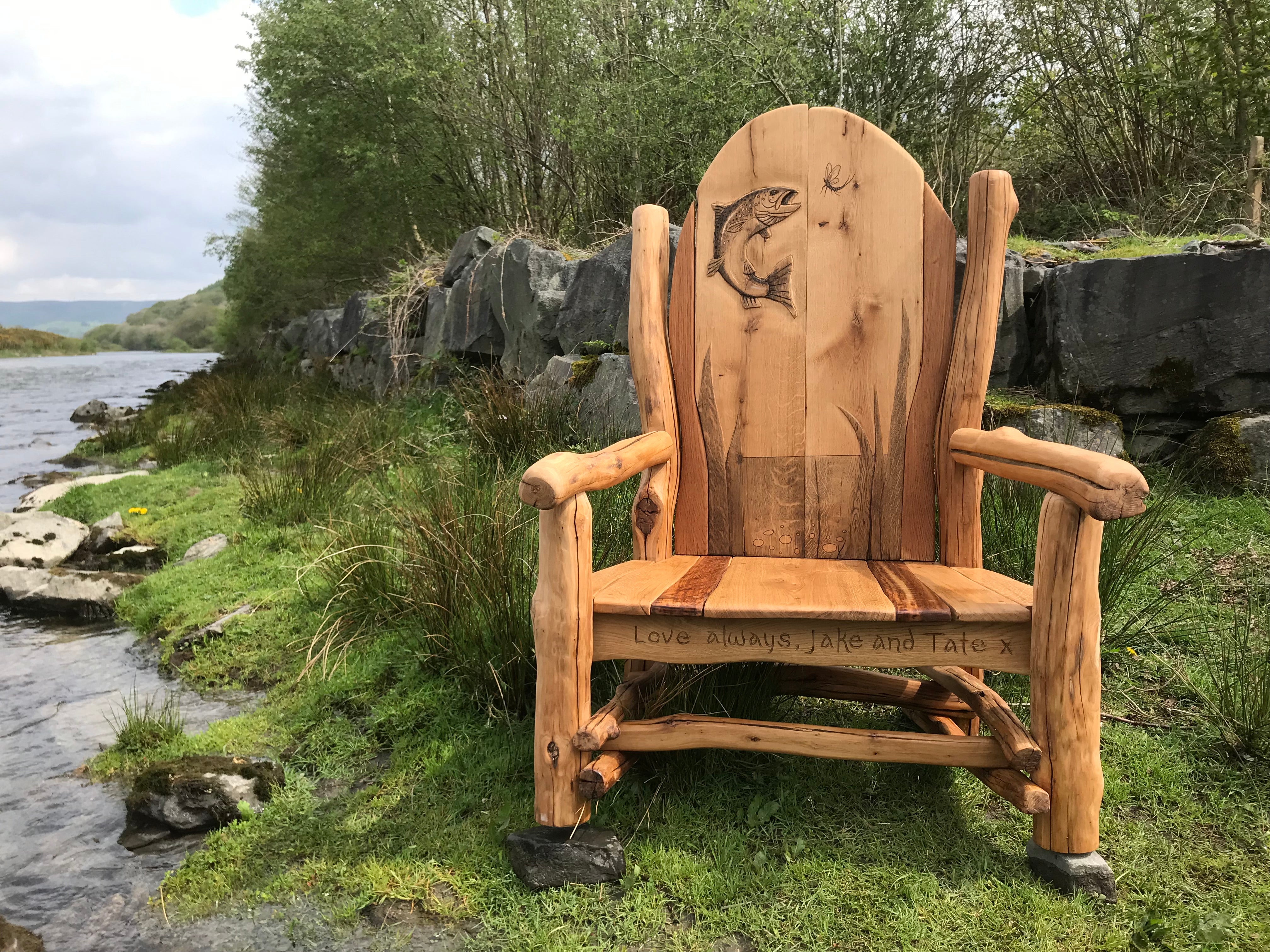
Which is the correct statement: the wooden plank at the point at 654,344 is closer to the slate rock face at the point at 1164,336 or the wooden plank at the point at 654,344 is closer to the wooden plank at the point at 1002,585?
the wooden plank at the point at 1002,585

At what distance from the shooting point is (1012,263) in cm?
342

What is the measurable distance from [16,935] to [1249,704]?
2558 mm

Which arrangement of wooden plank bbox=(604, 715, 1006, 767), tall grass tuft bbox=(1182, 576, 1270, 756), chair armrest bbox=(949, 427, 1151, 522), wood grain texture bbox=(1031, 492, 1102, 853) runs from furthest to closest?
tall grass tuft bbox=(1182, 576, 1270, 756) → wooden plank bbox=(604, 715, 1006, 767) → wood grain texture bbox=(1031, 492, 1102, 853) → chair armrest bbox=(949, 427, 1151, 522)

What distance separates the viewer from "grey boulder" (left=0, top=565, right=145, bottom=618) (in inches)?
141

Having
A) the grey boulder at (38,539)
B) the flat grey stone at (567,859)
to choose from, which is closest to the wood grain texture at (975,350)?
the flat grey stone at (567,859)

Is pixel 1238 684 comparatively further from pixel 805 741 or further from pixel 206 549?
pixel 206 549

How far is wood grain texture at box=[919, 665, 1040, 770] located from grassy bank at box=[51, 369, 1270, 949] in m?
0.23

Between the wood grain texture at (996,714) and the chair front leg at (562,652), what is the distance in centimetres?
61

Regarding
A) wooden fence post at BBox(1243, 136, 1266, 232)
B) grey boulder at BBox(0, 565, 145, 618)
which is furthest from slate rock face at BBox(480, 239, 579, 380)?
wooden fence post at BBox(1243, 136, 1266, 232)

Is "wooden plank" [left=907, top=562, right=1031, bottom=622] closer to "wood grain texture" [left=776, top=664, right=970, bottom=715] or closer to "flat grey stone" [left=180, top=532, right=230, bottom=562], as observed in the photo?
"wood grain texture" [left=776, top=664, right=970, bottom=715]

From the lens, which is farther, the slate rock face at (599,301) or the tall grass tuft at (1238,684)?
the slate rock face at (599,301)

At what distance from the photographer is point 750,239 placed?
78.0 inches

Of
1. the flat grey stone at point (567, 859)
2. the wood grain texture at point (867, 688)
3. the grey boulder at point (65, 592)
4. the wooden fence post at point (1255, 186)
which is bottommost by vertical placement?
the grey boulder at point (65, 592)

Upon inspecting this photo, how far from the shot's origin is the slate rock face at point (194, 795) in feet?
5.99
